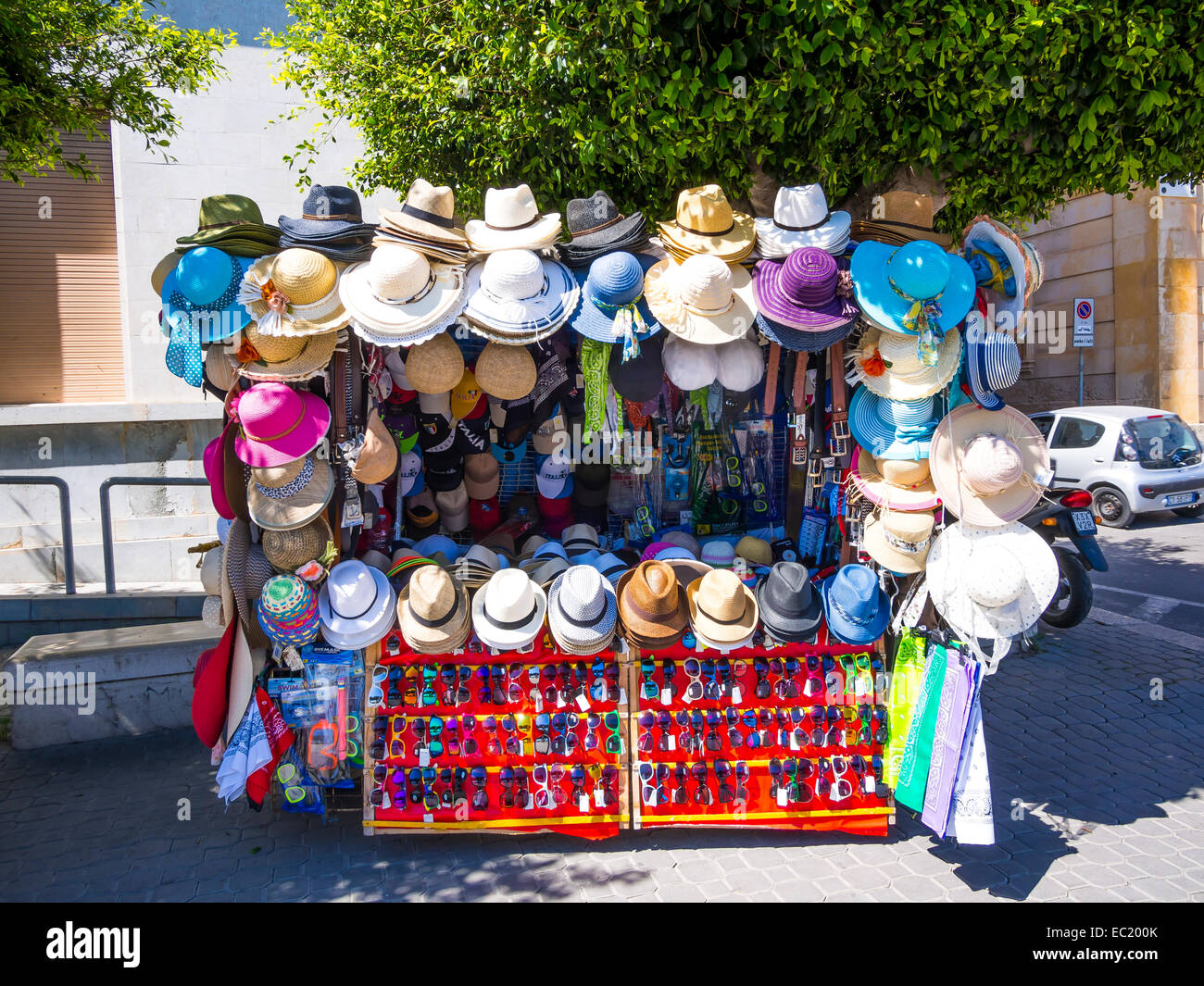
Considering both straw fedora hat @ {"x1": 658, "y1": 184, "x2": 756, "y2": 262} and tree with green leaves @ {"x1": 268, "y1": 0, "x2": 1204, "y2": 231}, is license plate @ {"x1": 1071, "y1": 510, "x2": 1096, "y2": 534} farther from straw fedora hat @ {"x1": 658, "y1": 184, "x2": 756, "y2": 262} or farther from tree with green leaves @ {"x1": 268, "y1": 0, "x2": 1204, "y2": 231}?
straw fedora hat @ {"x1": 658, "y1": 184, "x2": 756, "y2": 262}

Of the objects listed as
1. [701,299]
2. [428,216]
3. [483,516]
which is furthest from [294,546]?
[701,299]

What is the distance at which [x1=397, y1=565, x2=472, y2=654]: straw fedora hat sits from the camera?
147 inches

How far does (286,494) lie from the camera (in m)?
3.79

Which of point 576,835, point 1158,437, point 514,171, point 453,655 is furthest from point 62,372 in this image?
point 1158,437

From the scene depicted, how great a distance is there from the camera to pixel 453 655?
3926 mm

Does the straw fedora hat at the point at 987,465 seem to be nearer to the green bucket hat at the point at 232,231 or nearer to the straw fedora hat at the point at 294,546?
the straw fedora hat at the point at 294,546

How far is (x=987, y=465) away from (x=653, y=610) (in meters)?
1.64

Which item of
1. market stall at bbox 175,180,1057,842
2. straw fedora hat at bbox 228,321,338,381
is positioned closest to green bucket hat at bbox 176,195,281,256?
market stall at bbox 175,180,1057,842

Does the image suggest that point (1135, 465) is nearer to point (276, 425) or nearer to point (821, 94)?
point (821, 94)

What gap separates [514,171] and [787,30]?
93.8 inches

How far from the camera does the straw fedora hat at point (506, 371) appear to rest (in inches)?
152

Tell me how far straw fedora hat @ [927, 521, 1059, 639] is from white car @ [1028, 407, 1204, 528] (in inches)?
311

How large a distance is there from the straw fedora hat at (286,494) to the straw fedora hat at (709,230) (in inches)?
82.2

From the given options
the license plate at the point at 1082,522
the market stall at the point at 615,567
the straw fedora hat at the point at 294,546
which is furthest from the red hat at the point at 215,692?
the license plate at the point at 1082,522
